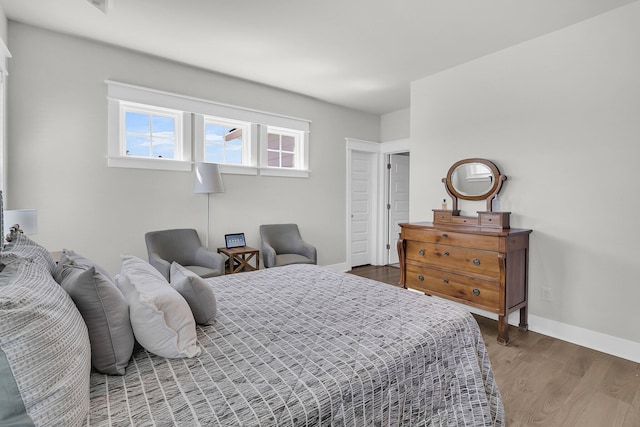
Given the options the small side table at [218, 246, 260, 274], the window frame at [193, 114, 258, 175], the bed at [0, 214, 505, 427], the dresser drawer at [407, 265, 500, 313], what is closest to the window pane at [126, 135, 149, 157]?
the window frame at [193, 114, 258, 175]

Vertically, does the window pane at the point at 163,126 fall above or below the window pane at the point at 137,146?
above

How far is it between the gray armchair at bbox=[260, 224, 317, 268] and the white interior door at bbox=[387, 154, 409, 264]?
2.05m

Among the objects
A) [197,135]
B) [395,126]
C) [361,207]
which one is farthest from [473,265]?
[197,135]

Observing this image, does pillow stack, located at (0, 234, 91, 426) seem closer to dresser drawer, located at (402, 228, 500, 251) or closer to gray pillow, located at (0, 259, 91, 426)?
gray pillow, located at (0, 259, 91, 426)

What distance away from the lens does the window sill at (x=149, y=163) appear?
330 cm

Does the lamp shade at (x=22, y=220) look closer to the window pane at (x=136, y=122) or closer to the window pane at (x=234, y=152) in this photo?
the window pane at (x=136, y=122)

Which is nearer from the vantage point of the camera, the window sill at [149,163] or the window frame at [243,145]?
the window sill at [149,163]

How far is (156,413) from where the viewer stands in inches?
35.9

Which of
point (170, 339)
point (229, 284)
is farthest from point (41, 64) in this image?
point (170, 339)

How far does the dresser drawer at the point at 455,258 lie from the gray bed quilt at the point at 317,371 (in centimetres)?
127

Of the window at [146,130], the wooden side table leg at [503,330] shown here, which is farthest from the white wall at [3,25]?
the wooden side table leg at [503,330]

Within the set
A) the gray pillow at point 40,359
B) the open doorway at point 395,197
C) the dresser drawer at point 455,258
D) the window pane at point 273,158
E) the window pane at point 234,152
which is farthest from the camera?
the open doorway at point 395,197

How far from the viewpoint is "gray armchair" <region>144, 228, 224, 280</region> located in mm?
3301

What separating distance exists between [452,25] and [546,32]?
90 cm
